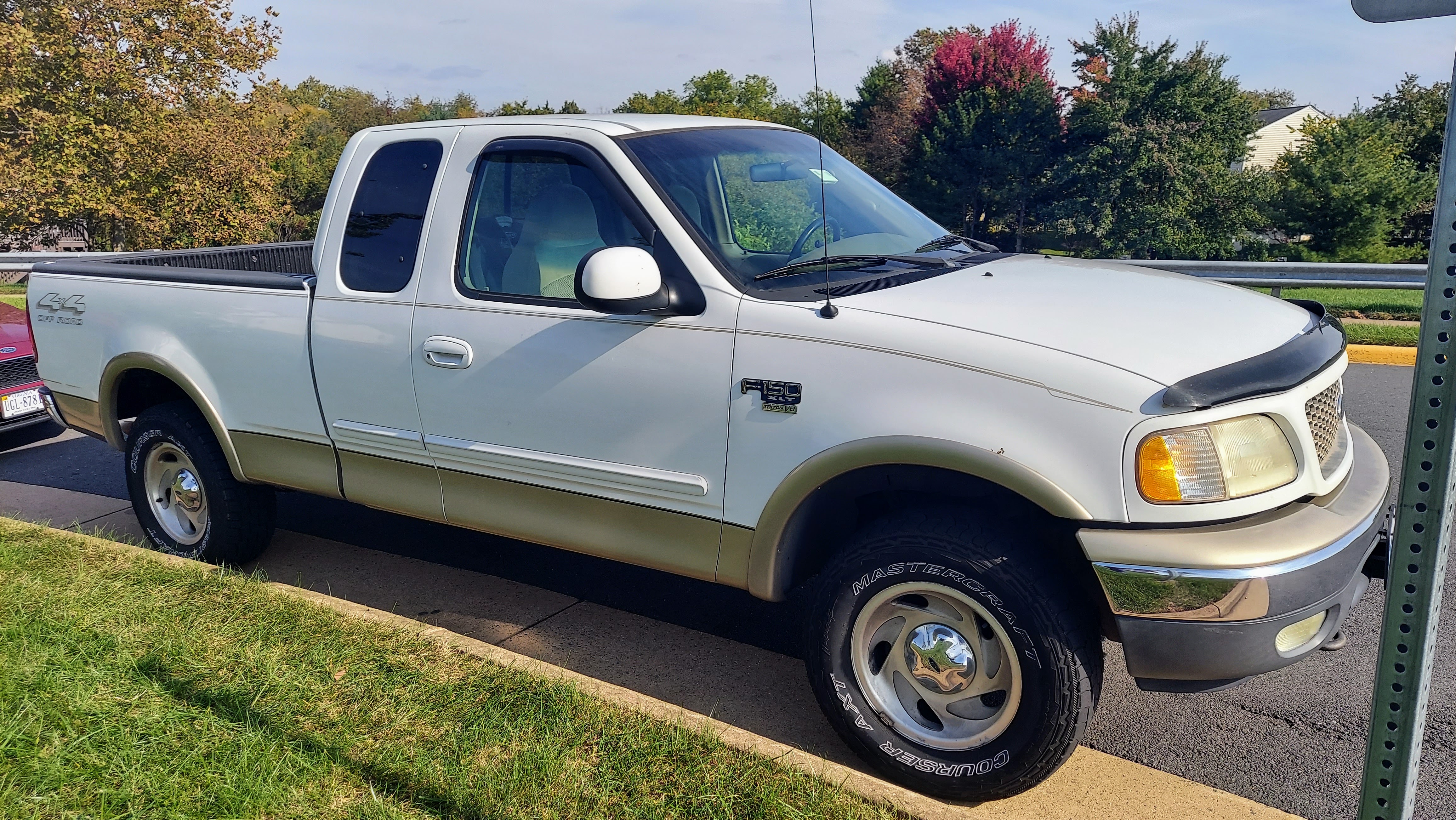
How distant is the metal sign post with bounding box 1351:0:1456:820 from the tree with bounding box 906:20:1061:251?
44293mm

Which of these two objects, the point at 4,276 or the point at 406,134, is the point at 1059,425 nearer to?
the point at 406,134

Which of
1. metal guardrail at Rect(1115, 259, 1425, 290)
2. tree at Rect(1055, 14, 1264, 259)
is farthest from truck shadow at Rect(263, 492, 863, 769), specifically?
tree at Rect(1055, 14, 1264, 259)

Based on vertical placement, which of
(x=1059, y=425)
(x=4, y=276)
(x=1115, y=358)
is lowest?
(x=4, y=276)

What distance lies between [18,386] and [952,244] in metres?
6.64

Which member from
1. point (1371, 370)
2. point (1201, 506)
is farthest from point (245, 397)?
point (1371, 370)

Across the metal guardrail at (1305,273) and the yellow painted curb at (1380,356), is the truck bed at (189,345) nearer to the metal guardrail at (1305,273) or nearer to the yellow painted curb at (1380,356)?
the metal guardrail at (1305,273)

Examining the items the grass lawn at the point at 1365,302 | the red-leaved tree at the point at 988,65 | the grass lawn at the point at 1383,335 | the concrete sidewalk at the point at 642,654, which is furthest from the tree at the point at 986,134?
the concrete sidewalk at the point at 642,654

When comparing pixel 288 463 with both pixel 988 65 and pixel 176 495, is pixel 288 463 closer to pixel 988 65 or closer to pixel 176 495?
pixel 176 495

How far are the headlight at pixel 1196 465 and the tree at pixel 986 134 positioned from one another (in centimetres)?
4340

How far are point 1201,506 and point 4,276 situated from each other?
82.5 feet

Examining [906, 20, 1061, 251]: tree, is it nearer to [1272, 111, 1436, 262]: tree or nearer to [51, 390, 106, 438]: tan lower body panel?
[1272, 111, 1436, 262]: tree

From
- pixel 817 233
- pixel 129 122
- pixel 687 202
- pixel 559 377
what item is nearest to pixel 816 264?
pixel 817 233

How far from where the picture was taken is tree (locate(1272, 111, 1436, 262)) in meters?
27.0

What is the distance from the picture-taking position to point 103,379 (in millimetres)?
4953
